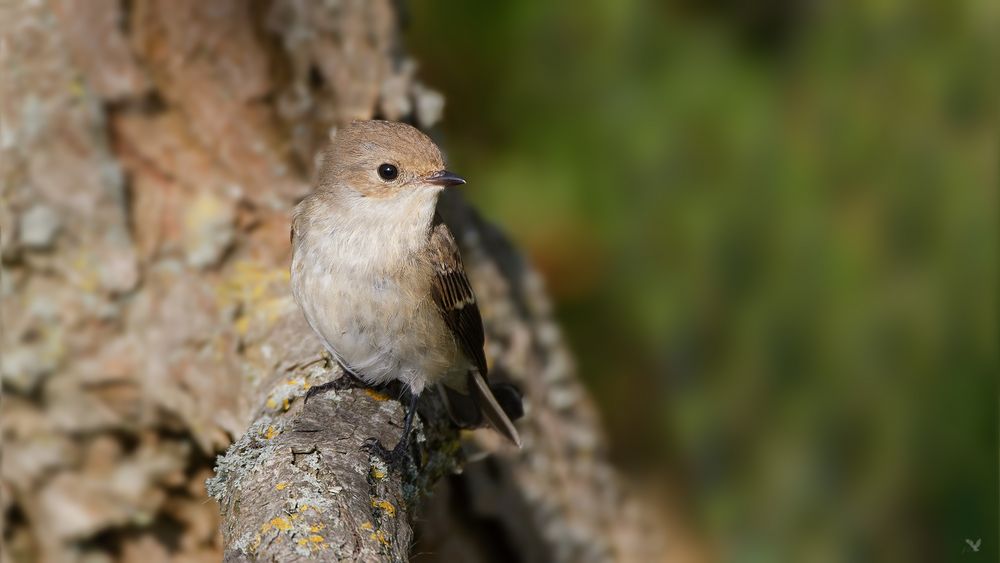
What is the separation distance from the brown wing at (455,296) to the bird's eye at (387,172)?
7.5 inches

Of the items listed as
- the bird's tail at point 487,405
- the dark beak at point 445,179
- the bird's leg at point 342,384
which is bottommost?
the bird's tail at point 487,405

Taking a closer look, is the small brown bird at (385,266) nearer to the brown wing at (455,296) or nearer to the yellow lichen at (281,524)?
the brown wing at (455,296)

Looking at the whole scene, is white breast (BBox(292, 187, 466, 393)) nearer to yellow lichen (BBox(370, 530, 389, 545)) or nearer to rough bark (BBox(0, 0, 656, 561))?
rough bark (BBox(0, 0, 656, 561))

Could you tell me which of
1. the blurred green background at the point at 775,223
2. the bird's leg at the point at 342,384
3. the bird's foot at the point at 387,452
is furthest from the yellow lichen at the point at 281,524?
the blurred green background at the point at 775,223

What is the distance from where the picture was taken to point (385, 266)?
290cm

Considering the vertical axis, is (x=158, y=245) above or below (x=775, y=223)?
below

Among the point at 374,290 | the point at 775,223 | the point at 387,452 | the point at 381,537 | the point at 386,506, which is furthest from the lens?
the point at 775,223

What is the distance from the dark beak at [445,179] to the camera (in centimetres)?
295

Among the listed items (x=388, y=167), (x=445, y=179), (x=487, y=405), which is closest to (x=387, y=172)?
(x=388, y=167)

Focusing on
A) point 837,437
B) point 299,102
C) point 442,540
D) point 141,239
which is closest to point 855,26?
point 837,437

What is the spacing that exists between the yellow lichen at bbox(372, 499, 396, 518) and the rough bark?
0.70 meters

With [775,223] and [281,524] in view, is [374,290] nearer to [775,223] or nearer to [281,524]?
[281,524]

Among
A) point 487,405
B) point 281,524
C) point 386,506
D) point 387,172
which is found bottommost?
point 487,405

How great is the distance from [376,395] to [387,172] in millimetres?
622
